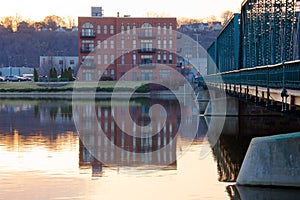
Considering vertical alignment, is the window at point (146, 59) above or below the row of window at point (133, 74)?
above

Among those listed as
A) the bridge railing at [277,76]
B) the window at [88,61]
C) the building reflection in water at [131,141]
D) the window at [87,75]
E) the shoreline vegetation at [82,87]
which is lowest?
the building reflection in water at [131,141]

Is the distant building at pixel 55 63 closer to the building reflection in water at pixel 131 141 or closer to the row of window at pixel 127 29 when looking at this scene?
the row of window at pixel 127 29

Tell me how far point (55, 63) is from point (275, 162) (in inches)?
6586

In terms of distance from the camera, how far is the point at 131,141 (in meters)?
45.0

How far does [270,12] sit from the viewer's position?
38969 mm

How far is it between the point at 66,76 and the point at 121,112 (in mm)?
59153

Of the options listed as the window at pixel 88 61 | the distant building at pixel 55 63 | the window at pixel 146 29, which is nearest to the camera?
the window at pixel 146 29

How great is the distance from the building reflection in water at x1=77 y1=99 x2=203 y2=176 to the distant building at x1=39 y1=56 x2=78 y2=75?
10993 cm

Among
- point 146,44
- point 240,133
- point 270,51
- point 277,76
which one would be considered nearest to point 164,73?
point 146,44

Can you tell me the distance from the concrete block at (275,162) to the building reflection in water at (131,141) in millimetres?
7163

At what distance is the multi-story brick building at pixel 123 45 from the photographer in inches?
5389

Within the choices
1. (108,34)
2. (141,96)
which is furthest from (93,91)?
(108,34)

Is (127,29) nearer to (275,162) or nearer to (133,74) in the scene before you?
(133,74)

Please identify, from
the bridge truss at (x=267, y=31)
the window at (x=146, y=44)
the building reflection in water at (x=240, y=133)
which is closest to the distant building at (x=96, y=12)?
the window at (x=146, y=44)
